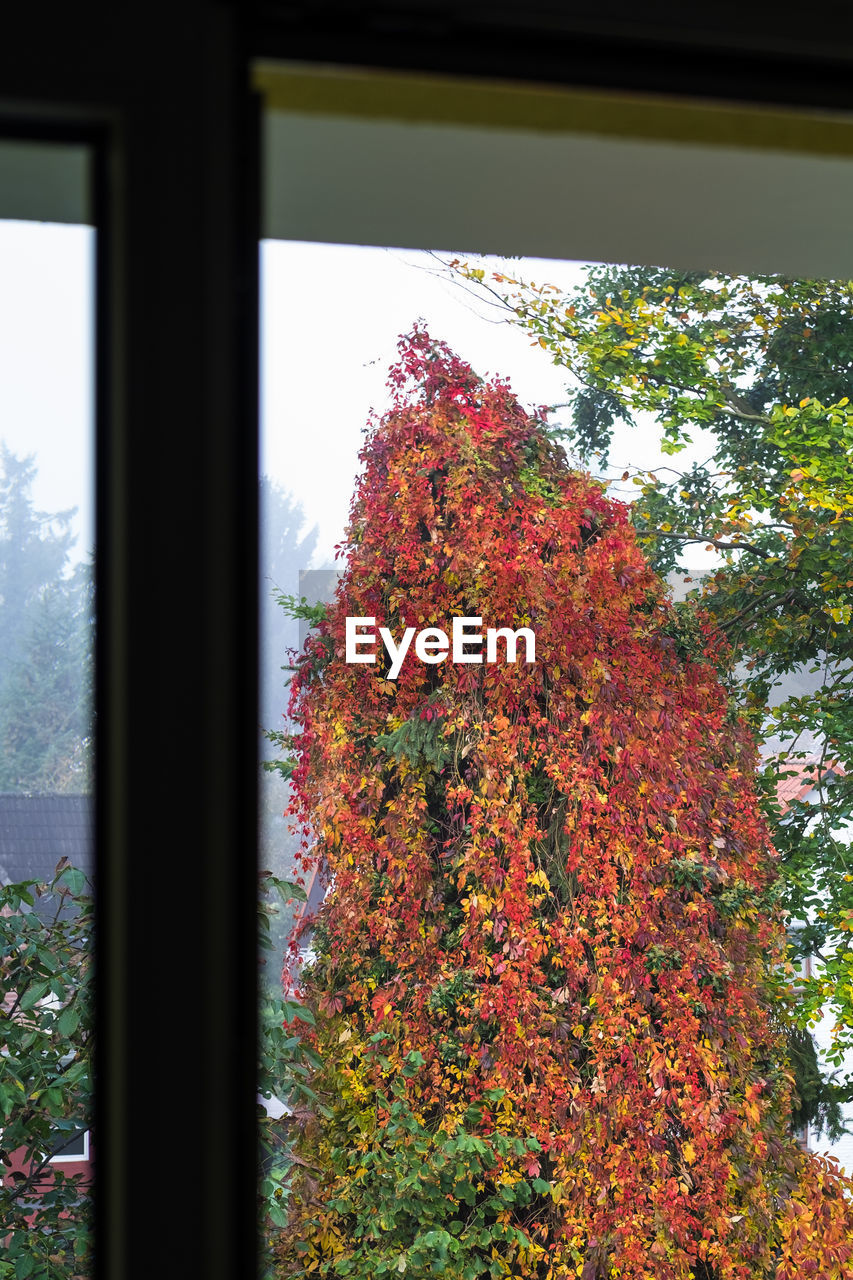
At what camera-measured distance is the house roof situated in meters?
2.35

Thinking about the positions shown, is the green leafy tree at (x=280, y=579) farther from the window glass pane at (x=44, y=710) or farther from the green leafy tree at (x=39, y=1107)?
the green leafy tree at (x=39, y=1107)

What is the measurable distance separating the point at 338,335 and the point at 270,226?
169 centimetres

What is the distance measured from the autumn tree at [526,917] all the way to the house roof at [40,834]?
568 mm

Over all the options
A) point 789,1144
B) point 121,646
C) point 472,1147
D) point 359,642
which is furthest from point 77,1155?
point 121,646

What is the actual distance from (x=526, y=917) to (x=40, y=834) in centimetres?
117

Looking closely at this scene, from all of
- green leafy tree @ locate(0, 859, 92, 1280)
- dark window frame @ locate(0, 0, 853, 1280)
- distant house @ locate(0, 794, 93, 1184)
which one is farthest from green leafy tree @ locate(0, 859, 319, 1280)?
dark window frame @ locate(0, 0, 853, 1280)

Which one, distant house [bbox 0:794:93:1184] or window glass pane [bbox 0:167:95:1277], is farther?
distant house [bbox 0:794:93:1184]

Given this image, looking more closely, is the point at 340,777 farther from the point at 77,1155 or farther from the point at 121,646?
the point at 121,646

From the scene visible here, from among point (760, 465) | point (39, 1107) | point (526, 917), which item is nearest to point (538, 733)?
point (526, 917)

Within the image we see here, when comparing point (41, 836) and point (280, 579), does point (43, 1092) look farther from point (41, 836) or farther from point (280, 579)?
point (280, 579)

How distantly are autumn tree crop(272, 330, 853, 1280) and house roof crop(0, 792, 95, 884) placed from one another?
568 millimetres

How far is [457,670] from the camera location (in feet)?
9.08

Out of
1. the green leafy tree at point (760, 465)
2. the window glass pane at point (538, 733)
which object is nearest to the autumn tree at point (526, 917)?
the window glass pane at point (538, 733)

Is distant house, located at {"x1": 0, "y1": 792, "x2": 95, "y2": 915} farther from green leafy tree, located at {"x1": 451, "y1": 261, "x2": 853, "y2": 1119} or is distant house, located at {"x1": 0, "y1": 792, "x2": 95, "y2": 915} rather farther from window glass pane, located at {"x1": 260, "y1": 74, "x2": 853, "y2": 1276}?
green leafy tree, located at {"x1": 451, "y1": 261, "x2": 853, "y2": 1119}
